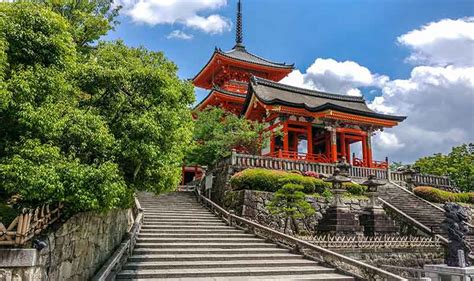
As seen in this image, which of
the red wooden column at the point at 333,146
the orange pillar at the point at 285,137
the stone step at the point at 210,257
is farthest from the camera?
the red wooden column at the point at 333,146

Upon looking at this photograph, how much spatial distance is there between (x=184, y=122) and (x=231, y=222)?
7.70 m

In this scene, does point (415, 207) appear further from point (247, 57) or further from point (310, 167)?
point (247, 57)

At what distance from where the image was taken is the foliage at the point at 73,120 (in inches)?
246

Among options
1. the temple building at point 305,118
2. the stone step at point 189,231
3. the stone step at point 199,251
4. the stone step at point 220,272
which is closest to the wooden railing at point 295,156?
the temple building at point 305,118

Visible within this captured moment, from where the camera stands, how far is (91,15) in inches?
527

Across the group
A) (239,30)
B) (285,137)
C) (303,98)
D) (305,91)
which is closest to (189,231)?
(285,137)

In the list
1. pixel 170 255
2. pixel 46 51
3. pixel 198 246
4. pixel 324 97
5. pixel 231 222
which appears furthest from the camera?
pixel 324 97

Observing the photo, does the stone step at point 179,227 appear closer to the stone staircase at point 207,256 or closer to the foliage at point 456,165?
the stone staircase at point 207,256

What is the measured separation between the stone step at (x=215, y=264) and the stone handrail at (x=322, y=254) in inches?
18.3

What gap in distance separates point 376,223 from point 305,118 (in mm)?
11462

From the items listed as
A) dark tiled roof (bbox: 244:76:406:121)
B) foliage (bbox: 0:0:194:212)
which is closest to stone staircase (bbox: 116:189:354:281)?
foliage (bbox: 0:0:194:212)

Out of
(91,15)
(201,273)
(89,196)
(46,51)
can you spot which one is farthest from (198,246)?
(91,15)

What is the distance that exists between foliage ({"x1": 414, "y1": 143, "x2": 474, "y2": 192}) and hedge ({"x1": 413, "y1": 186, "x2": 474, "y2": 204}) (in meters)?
13.0

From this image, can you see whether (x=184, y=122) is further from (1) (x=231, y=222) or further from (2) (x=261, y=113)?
(2) (x=261, y=113)
